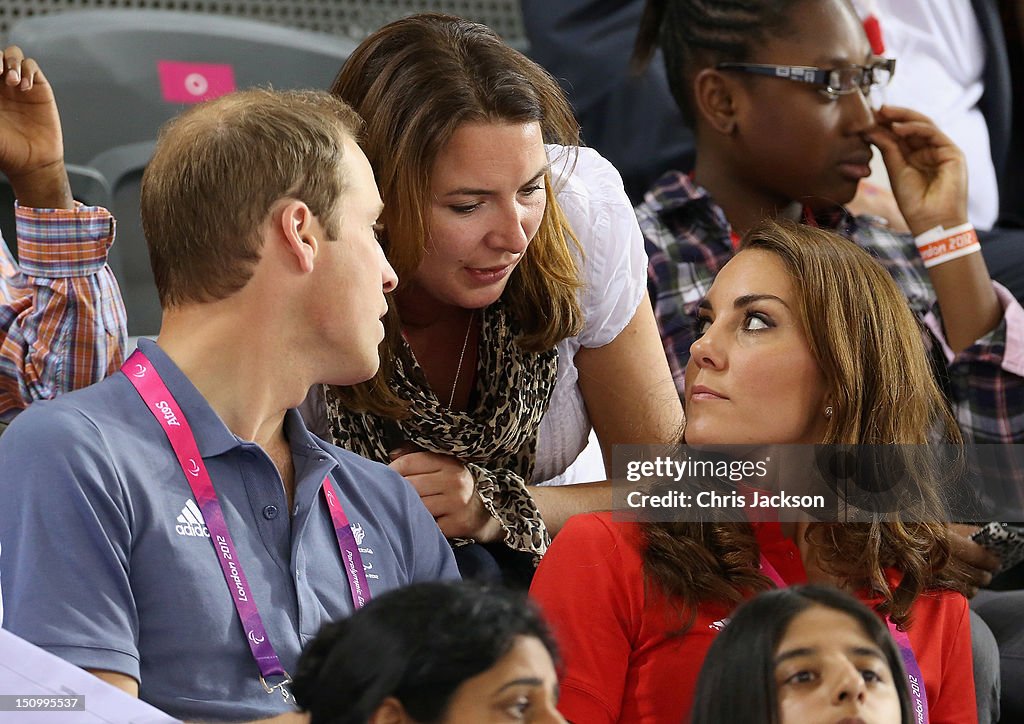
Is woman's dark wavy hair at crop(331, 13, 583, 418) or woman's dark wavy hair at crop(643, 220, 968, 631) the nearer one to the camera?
woman's dark wavy hair at crop(643, 220, 968, 631)

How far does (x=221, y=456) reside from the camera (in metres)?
0.99

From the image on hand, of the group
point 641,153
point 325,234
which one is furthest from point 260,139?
point 641,153

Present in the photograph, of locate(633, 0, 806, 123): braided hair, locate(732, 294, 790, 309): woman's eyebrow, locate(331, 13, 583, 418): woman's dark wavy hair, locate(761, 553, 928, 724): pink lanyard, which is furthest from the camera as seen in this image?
locate(633, 0, 806, 123): braided hair

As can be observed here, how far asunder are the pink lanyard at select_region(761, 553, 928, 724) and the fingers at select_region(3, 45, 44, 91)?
86 cm

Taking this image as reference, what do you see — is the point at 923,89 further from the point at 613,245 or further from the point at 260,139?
the point at 260,139

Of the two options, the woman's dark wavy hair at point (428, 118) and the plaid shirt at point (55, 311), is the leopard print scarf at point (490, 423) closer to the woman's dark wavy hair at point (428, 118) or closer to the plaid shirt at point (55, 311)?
the woman's dark wavy hair at point (428, 118)

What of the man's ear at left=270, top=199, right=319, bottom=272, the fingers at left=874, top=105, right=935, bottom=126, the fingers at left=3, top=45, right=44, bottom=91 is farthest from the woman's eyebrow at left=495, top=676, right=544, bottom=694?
the fingers at left=874, top=105, right=935, bottom=126

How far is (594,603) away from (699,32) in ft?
4.41

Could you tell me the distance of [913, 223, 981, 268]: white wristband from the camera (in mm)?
2039

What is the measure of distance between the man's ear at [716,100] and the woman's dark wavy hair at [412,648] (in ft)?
4.86

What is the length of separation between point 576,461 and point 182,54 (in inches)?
35.7

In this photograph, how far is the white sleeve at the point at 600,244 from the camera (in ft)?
4.96

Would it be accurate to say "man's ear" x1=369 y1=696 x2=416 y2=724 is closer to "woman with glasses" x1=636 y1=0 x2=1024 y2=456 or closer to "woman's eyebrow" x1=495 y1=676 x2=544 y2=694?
"woman's eyebrow" x1=495 y1=676 x2=544 y2=694

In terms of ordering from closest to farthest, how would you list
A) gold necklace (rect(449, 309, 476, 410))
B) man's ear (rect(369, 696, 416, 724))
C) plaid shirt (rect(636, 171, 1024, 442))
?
man's ear (rect(369, 696, 416, 724))
gold necklace (rect(449, 309, 476, 410))
plaid shirt (rect(636, 171, 1024, 442))
